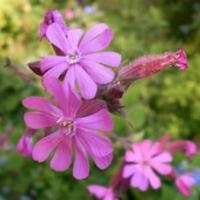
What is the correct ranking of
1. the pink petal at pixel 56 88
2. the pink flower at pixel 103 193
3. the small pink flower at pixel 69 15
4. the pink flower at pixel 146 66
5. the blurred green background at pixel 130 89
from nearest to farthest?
1. the pink petal at pixel 56 88
2. the pink flower at pixel 146 66
3. the pink flower at pixel 103 193
4. the blurred green background at pixel 130 89
5. the small pink flower at pixel 69 15

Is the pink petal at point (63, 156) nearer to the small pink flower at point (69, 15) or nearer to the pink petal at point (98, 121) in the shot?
the pink petal at point (98, 121)

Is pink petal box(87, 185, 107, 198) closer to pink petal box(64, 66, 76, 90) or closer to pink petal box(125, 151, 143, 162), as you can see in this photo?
pink petal box(125, 151, 143, 162)

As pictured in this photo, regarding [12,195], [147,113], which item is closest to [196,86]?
[147,113]

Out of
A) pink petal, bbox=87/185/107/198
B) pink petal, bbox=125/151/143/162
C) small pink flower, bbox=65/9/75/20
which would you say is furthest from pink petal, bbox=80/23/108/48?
small pink flower, bbox=65/9/75/20

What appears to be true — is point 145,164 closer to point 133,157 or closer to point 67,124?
point 133,157

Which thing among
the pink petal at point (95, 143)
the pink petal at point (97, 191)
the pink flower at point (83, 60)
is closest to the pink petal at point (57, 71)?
the pink flower at point (83, 60)

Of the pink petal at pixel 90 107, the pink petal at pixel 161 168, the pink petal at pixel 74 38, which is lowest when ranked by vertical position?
the pink petal at pixel 161 168

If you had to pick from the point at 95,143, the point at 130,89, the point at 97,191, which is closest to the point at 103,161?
the point at 95,143
